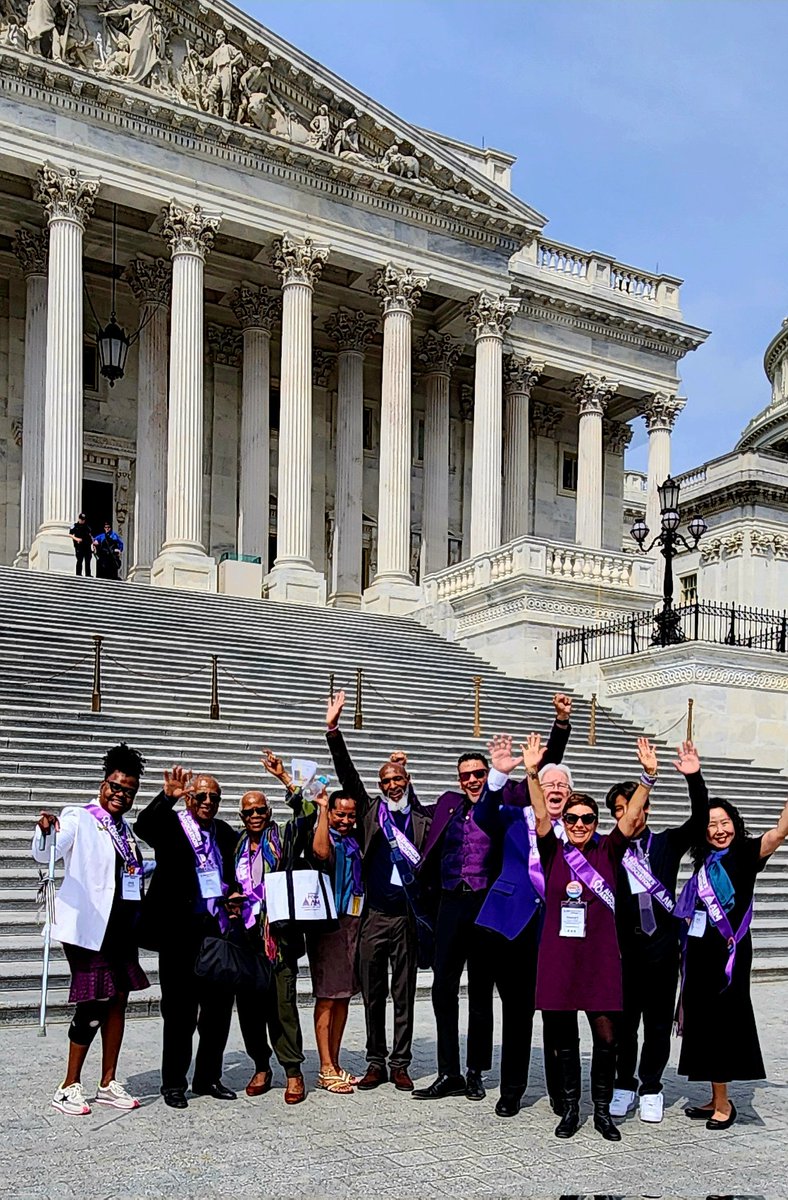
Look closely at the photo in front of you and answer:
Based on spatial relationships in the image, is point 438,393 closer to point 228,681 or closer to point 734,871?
point 228,681

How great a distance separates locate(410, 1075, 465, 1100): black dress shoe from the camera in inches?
316

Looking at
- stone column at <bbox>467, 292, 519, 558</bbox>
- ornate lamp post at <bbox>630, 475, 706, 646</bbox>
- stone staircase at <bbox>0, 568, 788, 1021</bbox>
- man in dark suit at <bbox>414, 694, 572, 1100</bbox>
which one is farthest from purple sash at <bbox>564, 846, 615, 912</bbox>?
stone column at <bbox>467, 292, 519, 558</bbox>

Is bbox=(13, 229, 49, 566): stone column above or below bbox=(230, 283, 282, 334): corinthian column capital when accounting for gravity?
below

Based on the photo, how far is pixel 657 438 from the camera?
138ft

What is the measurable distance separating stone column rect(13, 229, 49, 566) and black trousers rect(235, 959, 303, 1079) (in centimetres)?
2384

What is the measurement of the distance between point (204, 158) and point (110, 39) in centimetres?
336

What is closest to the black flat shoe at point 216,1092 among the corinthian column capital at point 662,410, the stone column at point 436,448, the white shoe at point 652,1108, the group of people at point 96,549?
the white shoe at point 652,1108

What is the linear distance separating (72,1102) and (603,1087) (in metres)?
2.98

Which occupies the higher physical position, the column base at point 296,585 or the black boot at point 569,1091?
the column base at point 296,585

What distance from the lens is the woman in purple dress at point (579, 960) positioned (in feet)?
24.2

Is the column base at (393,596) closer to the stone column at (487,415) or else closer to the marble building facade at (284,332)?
the marble building facade at (284,332)

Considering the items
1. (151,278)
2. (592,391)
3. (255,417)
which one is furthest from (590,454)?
(151,278)

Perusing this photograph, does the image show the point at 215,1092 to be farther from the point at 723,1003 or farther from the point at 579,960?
the point at 723,1003

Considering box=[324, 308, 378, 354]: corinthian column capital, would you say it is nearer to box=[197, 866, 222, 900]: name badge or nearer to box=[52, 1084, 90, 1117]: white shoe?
box=[197, 866, 222, 900]: name badge
